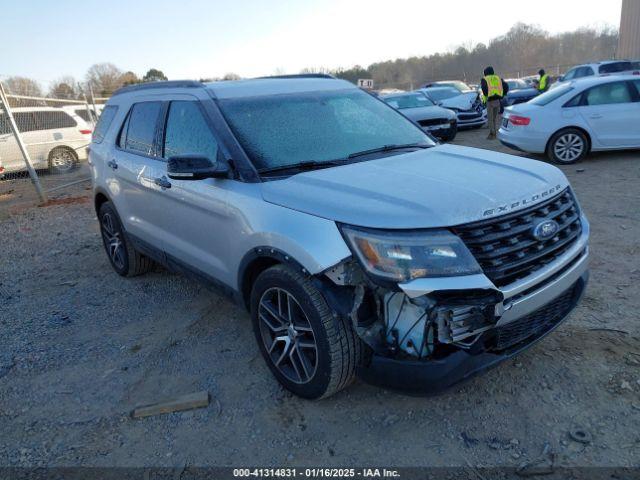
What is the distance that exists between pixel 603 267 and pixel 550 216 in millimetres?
2160

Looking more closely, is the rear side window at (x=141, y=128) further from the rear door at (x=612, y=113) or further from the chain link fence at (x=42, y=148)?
the rear door at (x=612, y=113)

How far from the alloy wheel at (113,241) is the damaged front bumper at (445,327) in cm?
348

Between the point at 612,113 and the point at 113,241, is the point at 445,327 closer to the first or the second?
the point at 113,241

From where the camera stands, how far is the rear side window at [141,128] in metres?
4.12

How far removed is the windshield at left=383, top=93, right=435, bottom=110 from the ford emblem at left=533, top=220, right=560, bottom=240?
11083 mm

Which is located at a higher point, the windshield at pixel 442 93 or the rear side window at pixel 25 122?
the rear side window at pixel 25 122

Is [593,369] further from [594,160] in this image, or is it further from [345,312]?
[594,160]

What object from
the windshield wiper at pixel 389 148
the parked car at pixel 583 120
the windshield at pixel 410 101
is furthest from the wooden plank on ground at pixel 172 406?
the windshield at pixel 410 101

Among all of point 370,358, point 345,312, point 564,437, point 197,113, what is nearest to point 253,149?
point 197,113

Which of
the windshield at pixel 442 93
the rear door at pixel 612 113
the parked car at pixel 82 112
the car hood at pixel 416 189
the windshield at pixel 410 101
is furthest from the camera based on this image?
the windshield at pixel 442 93

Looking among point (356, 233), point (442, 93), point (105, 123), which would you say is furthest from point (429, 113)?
point (356, 233)

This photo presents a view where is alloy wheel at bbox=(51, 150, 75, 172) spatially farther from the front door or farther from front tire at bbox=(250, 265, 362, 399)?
front tire at bbox=(250, 265, 362, 399)

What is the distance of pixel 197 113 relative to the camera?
3516 millimetres

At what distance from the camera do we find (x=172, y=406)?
9.97ft
